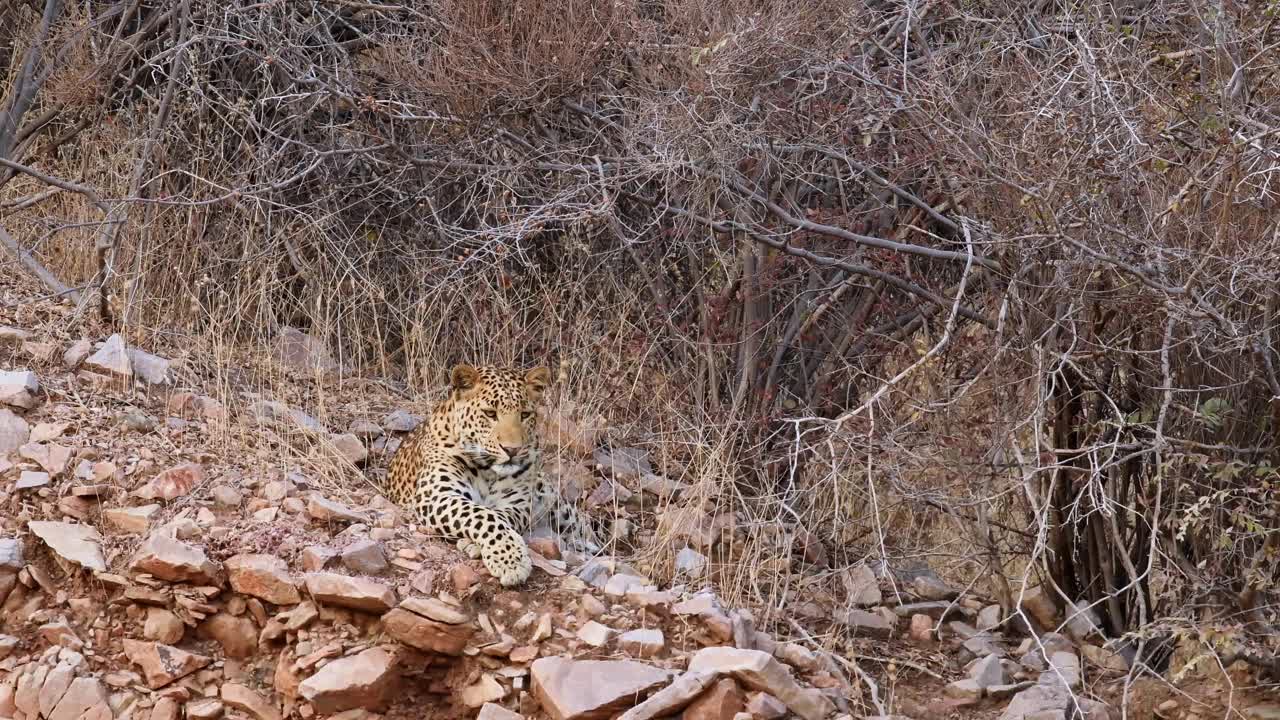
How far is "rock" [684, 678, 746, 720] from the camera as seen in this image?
5.64 metres

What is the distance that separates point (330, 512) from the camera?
6.59 metres

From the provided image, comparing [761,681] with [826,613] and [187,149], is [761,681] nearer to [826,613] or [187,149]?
[826,613]

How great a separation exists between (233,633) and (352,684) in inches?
27.4

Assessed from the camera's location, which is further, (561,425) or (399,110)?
(399,110)

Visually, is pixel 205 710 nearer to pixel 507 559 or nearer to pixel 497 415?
pixel 507 559

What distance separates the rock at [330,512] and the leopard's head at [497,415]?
0.70m

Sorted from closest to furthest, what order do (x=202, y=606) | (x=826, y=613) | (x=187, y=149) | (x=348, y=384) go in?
(x=202, y=606)
(x=826, y=613)
(x=348, y=384)
(x=187, y=149)

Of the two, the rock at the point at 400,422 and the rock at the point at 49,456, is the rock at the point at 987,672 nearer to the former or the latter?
the rock at the point at 400,422

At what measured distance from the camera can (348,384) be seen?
336 inches

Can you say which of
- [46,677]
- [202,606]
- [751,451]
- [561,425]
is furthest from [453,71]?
[46,677]

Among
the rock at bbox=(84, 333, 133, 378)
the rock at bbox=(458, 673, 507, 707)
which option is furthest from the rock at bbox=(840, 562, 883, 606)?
the rock at bbox=(84, 333, 133, 378)

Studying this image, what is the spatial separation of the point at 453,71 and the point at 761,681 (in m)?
3.43

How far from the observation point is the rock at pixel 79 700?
5.98 meters

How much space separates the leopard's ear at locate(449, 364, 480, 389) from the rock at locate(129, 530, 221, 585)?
1.47 metres
